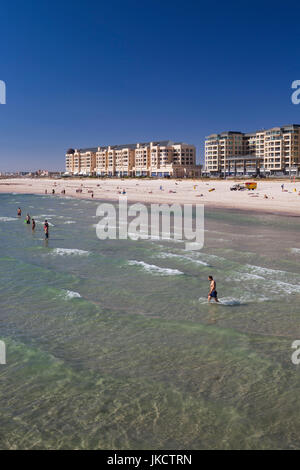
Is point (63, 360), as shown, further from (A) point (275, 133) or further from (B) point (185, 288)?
(A) point (275, 133)

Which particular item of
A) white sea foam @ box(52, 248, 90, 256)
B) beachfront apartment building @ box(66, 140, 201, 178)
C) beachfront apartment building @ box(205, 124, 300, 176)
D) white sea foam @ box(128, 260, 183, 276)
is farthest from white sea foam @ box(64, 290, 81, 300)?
beachfront apartment building @ box(66, 140, 201, 178)

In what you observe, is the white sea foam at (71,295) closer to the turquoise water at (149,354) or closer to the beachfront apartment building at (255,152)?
the turquoise water at (149,354)

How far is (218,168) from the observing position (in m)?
156

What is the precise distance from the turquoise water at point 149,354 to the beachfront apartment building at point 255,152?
347ft

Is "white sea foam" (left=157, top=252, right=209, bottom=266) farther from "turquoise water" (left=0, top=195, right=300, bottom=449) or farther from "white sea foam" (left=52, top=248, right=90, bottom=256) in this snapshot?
"white sea foam" (left=52, top=248, right=90, bottom=256)

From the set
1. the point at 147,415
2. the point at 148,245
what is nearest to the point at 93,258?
the point at 148,245

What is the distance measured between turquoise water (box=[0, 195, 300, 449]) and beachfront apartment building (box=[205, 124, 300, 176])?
4160 inches

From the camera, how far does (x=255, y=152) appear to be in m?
153

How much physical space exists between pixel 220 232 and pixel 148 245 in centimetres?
853

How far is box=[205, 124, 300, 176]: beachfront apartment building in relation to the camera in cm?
13212

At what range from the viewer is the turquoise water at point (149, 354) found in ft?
26.2

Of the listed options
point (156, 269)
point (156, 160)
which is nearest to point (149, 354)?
point (156, 269)

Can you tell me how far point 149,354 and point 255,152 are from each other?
152 m

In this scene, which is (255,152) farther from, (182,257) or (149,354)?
(149,354)
